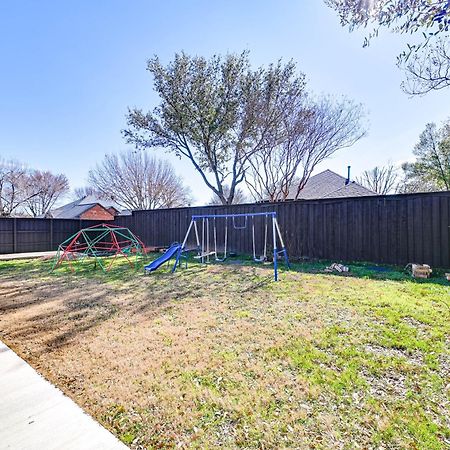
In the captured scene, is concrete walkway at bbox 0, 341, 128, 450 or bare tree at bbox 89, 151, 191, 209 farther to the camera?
bare tree at bbox 89, 151, 191, 209

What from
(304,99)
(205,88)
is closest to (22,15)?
(205,88)

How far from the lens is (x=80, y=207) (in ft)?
72.4

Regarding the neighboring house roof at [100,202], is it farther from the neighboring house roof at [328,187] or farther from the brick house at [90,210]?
the neighboring house roof at [328,187]

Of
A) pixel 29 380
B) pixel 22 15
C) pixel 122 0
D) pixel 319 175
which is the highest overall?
pixel 122 0

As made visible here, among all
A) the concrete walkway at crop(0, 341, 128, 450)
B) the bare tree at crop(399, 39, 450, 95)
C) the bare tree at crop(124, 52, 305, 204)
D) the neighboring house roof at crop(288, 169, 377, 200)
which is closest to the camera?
the concrete walkway at crop(0, 341, 128, 450)

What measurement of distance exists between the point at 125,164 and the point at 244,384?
2146cm

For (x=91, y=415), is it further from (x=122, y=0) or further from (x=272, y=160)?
(x=272, y=160)

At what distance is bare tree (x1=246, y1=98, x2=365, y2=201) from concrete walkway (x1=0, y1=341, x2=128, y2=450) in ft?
36.9

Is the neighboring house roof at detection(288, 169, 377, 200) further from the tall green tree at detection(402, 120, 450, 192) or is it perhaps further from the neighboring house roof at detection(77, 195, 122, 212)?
the neighboring house roof at detection(77, 195, 122, 212)

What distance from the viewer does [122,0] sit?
601 cm

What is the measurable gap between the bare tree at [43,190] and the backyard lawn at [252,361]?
25343 millimetres

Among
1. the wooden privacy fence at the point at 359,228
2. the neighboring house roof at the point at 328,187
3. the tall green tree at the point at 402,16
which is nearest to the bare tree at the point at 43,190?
the wooden privacy fence at the point at 359,228

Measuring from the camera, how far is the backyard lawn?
1.56 m

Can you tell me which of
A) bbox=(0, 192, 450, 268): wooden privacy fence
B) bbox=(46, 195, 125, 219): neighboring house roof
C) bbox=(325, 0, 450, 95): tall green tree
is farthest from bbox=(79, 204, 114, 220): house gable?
bbox=(325, 0, 450, 95): tall green tree
